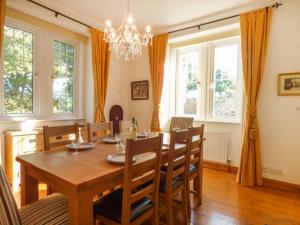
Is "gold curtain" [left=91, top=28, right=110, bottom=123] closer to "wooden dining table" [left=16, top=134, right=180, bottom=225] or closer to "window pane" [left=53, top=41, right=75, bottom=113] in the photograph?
"window pane" [left=53, top=41, right=75, bottom=113]

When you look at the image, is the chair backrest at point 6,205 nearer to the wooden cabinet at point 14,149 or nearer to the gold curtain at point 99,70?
the wooden cabinet at point 14,149

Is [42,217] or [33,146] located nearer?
[42,217]

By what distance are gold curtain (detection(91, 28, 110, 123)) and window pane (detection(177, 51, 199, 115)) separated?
1.59 m

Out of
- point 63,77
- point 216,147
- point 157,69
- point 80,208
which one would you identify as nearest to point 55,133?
point 80,208

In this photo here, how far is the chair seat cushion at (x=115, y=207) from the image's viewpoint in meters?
1.29

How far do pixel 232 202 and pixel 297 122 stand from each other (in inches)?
57.7

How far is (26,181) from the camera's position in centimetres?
153

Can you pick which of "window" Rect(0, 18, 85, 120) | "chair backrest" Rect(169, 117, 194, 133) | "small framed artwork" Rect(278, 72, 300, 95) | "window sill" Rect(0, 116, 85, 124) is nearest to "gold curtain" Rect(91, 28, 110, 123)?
"window" Rect(0, 18, 85, 120)

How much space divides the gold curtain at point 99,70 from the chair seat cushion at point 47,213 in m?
2.41

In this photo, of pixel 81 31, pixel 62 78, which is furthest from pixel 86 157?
pixel 81 31

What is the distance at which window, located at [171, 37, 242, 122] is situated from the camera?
11.6 ft

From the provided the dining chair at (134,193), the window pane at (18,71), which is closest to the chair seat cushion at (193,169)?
the dining chair at (134,193)

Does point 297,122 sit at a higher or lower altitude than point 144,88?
lower

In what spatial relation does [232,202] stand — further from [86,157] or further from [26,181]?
[26,181]
